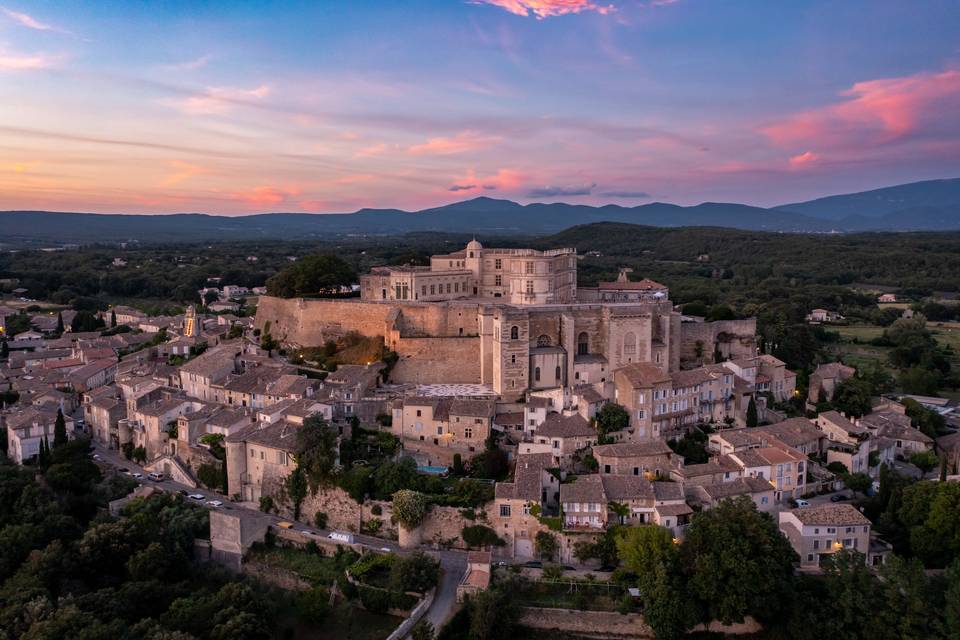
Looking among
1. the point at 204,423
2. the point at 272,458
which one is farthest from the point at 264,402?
the point at 272,458

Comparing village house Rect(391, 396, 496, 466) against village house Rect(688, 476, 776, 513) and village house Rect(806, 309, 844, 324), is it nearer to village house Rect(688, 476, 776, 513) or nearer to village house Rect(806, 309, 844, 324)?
village house Rect(688, 476, 776, 513)

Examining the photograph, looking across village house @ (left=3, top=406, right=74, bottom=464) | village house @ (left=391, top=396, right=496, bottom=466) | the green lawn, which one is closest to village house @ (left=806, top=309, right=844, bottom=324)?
village house @ (left=391, top=396, right=496, bottom=466)

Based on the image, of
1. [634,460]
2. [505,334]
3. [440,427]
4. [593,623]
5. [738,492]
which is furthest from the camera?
[505,334]

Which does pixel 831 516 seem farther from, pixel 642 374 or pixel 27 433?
pixel 27 433

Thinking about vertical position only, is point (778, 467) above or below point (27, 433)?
above

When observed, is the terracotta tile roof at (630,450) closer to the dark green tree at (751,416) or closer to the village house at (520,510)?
the village house at (520,510)

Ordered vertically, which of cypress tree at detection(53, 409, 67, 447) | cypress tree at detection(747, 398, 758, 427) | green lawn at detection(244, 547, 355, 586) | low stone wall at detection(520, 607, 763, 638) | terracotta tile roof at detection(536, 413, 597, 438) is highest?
terracotta tile roof at detection(536, 413, 597, 438)

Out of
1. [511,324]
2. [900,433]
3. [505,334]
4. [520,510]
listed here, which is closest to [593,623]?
[520,510]

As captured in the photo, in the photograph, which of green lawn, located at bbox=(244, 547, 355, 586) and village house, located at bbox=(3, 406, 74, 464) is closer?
green lawn, located at bbox=(244, 547, 355, 586)

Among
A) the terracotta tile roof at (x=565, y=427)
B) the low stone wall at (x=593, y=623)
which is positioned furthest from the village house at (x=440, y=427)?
the low stone wall at (x=593, y=623)
